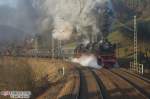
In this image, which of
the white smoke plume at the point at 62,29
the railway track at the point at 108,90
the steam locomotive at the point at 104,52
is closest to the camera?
the railway track at the point at 108,90

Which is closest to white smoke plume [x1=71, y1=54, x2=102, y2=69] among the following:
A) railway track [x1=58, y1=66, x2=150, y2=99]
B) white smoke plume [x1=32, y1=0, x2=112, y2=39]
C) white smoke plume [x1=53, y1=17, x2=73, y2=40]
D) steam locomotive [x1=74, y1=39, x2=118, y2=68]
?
steam locomotive [x1=74, y1=39, x2=118, y2=68]

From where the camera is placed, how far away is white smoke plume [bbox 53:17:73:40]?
68.2 metres

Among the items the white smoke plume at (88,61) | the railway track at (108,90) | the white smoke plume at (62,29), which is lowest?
the railway track at (108,90)

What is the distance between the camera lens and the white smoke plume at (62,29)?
224ft

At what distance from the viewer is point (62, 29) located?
70625 millimetres

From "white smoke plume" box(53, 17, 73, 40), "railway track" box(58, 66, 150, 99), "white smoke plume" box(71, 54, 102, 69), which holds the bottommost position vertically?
"railway track" box(58, 66, 150, 99)

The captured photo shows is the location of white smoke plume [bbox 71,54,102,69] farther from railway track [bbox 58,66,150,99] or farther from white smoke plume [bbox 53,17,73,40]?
railway track [bbox 58,66,150,99]

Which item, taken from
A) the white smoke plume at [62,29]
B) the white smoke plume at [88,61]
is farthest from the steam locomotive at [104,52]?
the white smoke plume at [62,29]

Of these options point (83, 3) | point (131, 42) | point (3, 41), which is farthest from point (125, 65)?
point (3, 41)

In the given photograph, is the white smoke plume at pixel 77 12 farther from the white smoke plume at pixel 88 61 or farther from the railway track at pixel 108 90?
the railway track at pixel 108 90

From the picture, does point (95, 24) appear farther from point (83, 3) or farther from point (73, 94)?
point (73, 94)

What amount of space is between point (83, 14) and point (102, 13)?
15.9 ft


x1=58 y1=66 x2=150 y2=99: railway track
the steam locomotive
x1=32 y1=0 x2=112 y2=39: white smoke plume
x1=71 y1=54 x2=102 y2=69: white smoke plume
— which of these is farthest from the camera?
x1=32 y1=0 x2=112 y2=39: white smoke plume

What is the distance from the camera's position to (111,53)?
50312 millimetres
